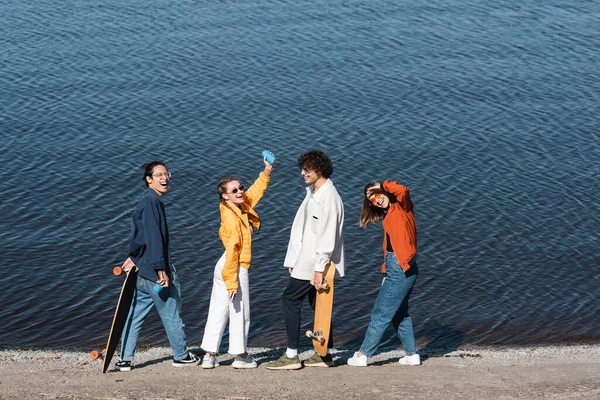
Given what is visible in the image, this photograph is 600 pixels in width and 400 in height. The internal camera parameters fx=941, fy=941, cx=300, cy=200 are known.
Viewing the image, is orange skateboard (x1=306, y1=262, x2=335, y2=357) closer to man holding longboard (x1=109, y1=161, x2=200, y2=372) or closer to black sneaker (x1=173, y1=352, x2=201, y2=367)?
black sneaker (x1=173, y1=352, x2=201, y2=367)

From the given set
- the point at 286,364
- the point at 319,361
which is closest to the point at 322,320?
the point at 319,361

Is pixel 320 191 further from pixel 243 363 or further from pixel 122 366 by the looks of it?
pixel 122 366

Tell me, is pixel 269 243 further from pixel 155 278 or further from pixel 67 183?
pixel 155 278

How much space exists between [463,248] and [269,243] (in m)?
3.35

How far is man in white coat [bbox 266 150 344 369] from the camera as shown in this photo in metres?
9.27

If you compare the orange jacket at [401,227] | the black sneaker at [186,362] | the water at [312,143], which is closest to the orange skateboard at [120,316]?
the black sneaker at [186,362]

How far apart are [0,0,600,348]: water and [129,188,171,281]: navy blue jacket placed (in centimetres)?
369

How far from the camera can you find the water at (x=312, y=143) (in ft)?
46.7

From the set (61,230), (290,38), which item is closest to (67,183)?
(61,230)

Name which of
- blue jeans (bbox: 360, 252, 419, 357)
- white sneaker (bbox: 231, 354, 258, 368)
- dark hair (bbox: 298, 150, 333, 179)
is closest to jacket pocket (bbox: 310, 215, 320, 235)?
dark hair (bbox: 298, 150, 333, 179)

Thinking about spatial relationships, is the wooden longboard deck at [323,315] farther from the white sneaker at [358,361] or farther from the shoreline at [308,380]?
the white sneaker at [358,361]

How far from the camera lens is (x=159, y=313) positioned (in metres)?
9.47

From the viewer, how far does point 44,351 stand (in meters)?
12.0

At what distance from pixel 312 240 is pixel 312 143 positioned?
452 inches
